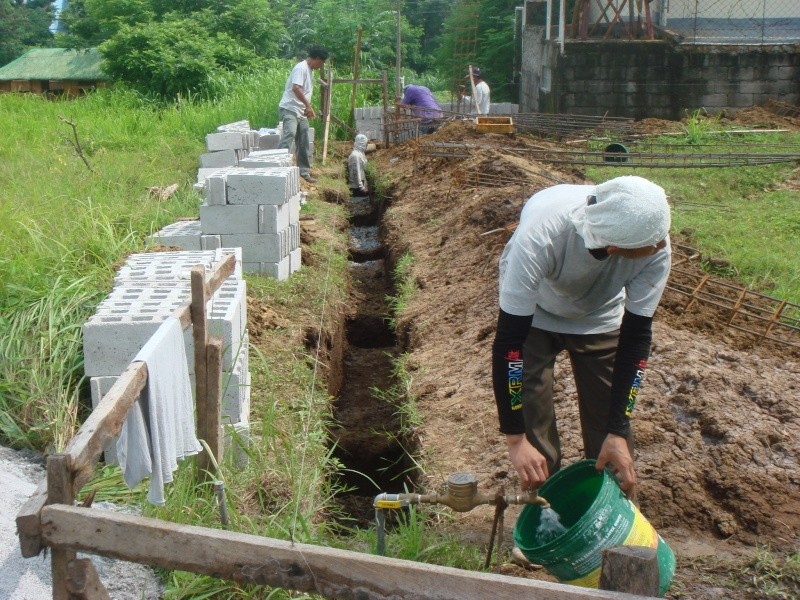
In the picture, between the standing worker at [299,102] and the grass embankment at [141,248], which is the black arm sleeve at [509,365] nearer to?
the grass embankment at [141,248]

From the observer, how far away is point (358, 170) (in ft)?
48.6

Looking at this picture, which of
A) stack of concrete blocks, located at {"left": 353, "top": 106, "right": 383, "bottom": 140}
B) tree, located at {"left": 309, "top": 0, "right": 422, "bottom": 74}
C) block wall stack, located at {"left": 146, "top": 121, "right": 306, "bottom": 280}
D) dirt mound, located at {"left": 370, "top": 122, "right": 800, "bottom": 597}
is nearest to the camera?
dirt mound, located at {"left": 370, "top": 122, "right": 800, "bottom": 597}

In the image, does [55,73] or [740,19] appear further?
[55,73]

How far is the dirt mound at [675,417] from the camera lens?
4668mm

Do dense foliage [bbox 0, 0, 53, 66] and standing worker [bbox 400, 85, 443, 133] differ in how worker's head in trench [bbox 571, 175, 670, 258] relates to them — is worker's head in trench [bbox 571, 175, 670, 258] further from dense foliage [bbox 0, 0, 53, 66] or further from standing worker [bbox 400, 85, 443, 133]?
dense foliage [bbox 0, 0, 53, 66]

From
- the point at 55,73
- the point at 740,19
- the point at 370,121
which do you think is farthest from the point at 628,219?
the point at 55,73

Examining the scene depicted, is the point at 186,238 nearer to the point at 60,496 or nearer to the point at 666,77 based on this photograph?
the point at 60,496

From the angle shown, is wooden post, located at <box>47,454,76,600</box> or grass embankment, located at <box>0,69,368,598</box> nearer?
wooden post, located at <box>47,454,76,600</box>

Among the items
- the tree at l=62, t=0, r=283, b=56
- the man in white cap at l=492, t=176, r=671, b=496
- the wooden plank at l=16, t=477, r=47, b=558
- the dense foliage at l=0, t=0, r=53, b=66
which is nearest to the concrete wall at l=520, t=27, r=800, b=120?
the tree at l=62, t=0, r=283, b=56

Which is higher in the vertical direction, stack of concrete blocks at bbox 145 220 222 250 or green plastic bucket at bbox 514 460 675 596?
stack of concrete blocks at bbox 145 220 222 250

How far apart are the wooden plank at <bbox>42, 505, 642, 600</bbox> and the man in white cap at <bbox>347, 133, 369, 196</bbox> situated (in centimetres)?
1249

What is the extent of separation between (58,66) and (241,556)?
3025cm

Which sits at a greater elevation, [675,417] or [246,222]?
[246,222]

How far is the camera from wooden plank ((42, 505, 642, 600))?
2.44 m
